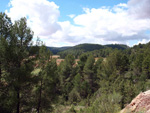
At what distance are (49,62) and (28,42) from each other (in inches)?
A: 160

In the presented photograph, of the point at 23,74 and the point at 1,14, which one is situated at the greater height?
the point at 1,14

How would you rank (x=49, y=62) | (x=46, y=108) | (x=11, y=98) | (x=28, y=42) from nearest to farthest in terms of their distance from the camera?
(x=11, y=98) < (x=28, y=42) < (x=46, y=108) < (x=49, y=62)

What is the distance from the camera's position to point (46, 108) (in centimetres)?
1170

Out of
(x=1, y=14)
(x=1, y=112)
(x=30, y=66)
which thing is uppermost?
(x=1, y=14)

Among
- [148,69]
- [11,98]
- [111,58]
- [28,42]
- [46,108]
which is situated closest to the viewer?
[11,98]

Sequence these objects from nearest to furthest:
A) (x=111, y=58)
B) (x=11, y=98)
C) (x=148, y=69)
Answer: (x=11, y=98) → (x=111, y=58) → (x=148, y=69)

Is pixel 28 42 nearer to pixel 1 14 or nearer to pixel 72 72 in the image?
pixel 1 14

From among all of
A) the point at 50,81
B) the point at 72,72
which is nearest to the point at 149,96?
the point at 50,81

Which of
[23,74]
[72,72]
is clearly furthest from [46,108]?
[72,72]

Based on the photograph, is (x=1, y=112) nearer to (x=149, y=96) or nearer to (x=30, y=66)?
(x=30, y=66)

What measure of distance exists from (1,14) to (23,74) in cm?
513

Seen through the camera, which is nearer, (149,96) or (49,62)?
(149,96)

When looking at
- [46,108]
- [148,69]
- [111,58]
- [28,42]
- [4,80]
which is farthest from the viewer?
[148,69]

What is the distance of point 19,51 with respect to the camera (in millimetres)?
8328
